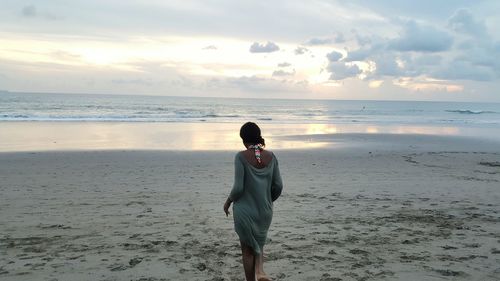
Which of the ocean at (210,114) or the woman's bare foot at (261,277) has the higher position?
the ocean at (210,114)

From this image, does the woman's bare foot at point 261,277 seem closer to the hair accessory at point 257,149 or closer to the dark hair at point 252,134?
the hair accessory at point 257,149

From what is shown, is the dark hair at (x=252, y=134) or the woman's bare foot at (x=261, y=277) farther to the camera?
the woman's bare foot at (x=261, y=277)

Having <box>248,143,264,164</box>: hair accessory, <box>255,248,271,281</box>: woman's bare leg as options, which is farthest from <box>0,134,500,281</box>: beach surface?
<box>248,143,264,164</box>: hair accessory

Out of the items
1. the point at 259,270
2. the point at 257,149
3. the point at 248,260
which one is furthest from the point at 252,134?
the point at 259,270

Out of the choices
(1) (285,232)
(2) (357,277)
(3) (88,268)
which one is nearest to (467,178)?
(1) (285,232)

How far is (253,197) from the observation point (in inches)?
144

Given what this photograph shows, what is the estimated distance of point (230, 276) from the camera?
4402 mm

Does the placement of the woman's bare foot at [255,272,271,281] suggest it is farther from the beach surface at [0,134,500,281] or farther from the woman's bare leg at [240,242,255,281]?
the beach surface at [0,134,500,281]

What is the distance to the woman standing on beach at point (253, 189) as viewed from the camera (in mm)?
3598

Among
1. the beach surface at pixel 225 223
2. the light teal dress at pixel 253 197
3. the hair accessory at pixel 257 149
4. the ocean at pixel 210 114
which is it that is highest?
the ocean at pixel 210 114

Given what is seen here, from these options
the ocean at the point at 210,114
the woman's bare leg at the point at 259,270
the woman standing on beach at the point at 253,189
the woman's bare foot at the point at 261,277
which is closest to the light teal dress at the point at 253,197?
the woman standing on beach at the point at 253,189

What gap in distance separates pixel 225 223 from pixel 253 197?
2.88 m

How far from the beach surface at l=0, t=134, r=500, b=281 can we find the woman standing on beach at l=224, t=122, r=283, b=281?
0.87 meters

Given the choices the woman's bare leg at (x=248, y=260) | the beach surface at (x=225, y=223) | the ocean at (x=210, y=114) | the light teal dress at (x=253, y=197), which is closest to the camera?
the light teal dress at (x=253, y=197)
